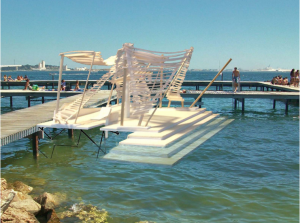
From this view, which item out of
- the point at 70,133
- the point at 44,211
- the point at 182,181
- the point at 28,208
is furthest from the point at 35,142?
the point at 182,181

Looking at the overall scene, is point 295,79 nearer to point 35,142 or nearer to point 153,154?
point 35,142

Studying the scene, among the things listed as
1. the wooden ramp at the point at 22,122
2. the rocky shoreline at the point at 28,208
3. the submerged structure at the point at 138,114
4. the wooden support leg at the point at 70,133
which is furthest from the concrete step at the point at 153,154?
the wooden support leg at the point at 70,133

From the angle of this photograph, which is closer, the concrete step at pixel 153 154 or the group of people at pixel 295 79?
the concrete step at pixel 153 154

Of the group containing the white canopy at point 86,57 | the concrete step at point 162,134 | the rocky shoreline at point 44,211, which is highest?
the white canopy at point 86,57

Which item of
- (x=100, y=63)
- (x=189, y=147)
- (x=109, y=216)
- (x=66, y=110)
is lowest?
(x=109, y=216)

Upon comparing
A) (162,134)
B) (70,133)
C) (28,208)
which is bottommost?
(28,208)

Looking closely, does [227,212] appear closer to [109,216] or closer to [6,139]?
[109,216]

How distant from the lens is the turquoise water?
7801 mm

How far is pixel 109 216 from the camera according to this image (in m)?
7.51

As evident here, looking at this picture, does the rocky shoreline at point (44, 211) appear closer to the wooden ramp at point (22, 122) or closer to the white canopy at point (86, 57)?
the wooden ramp at point (22, 122)

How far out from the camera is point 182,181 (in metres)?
9.60

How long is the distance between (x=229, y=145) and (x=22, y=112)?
25.0ft

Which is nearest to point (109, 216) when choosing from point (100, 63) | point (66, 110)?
point (66, 110)

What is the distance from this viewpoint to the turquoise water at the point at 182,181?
7801 mm
